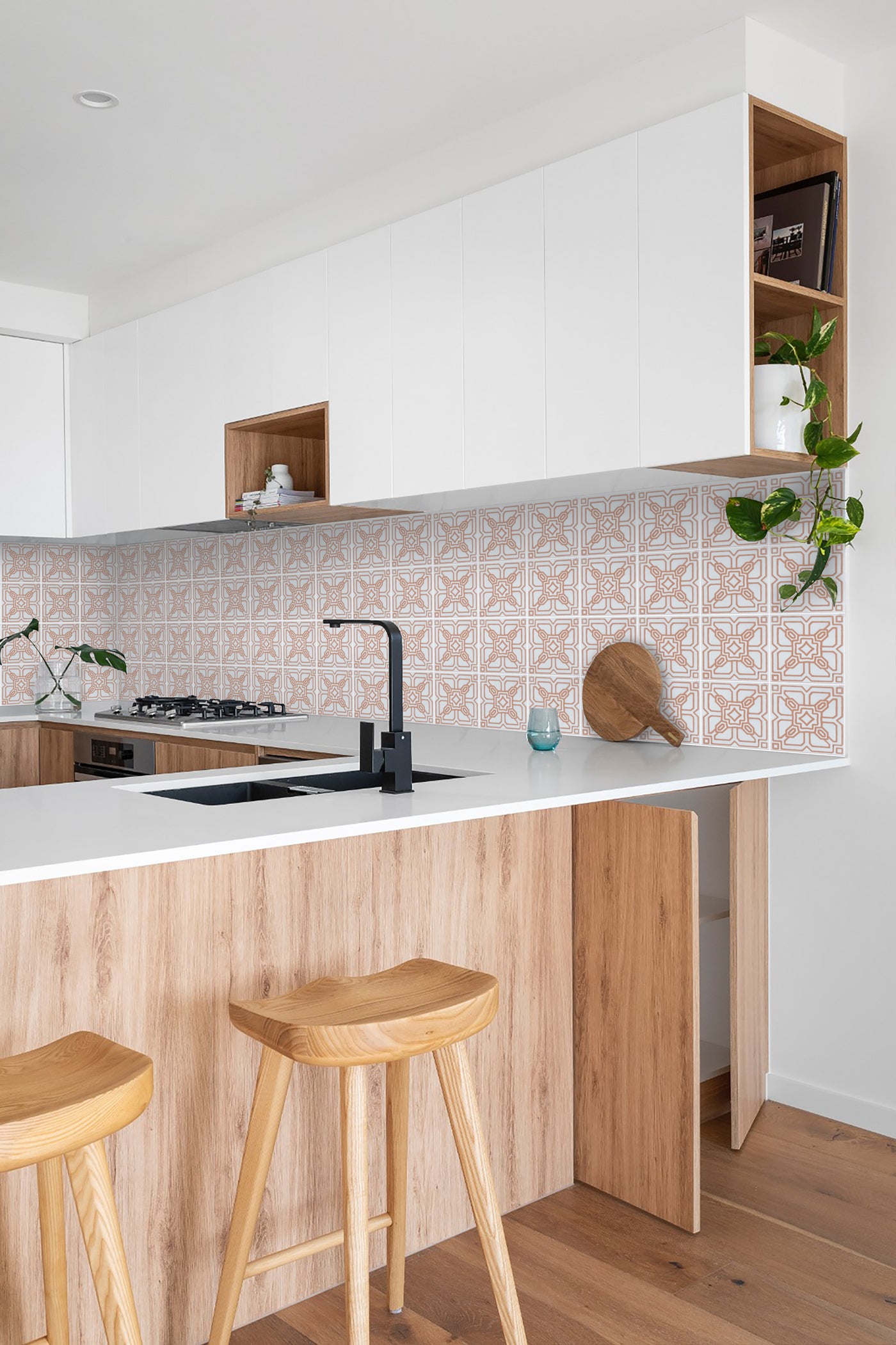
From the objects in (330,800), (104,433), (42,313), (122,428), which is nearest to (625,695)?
(330,800)

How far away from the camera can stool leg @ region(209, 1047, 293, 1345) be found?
1.74 metres

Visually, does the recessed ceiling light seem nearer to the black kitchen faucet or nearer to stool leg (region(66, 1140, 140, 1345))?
the black kitchen faucet

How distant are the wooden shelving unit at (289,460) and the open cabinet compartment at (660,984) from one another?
4.71ft

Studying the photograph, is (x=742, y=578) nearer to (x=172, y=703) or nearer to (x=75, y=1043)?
(x=75, y=1043)

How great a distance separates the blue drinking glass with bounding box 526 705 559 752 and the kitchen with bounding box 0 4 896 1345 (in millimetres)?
36

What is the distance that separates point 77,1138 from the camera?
52.9 inches

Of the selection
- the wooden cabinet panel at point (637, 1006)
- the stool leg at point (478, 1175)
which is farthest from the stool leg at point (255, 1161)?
the wooden cabinet panel at point (637, 1006)

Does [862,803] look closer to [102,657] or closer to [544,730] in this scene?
[544,730]

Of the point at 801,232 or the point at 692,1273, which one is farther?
the point at 801,232

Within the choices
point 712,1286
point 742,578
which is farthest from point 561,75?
point 712,1286

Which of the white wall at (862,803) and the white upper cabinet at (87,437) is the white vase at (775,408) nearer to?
the white wall at (862,803)

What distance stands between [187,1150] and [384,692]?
211 centimetres

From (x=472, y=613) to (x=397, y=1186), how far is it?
193 centimetres

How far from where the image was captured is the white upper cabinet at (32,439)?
4.43m
